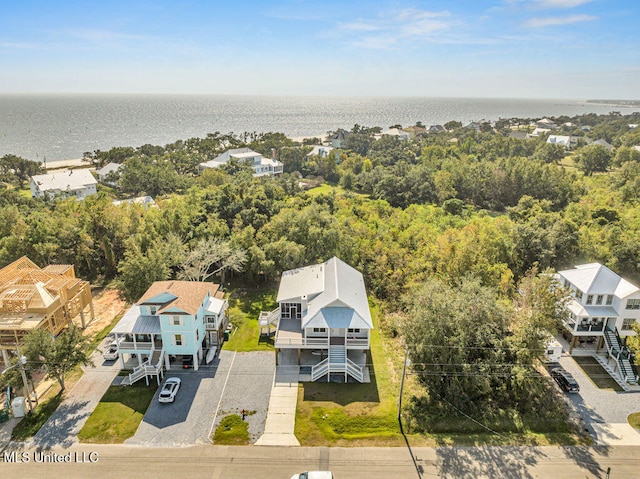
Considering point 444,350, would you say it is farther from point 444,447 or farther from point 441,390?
point 444,447

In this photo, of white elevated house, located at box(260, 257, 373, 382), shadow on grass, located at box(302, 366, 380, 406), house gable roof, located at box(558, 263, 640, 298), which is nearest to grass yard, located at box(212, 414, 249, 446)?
shadow on grass, located at box(302, 366, 380, 406)

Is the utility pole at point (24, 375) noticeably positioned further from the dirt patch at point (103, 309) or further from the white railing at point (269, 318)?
the white railing at point (269, 318)

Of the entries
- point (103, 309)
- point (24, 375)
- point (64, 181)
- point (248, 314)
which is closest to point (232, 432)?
point (24, 375)

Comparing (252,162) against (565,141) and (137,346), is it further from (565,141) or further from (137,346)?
(565,141)

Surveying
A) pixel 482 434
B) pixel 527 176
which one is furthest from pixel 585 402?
pixel 527 176

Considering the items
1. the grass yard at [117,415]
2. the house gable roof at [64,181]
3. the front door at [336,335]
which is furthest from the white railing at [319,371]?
the house gable roof at [64,181]

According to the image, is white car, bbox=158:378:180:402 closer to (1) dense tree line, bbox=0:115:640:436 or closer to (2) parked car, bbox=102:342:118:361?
(2) parked car, bbox=102:342:118:361
